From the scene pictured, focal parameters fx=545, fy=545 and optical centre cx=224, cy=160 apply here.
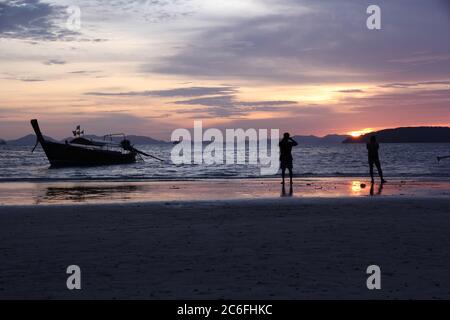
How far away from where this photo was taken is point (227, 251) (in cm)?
874

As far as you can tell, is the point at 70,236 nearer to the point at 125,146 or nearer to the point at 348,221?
the point at 348,221

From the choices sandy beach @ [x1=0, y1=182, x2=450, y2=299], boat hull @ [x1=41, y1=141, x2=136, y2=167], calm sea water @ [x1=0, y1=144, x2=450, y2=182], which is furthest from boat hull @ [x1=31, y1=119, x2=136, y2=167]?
sandy beach @ [x1=0, y1=182, x2=450, y2=299]

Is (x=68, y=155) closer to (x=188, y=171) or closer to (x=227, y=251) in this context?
(x=188, y=171)

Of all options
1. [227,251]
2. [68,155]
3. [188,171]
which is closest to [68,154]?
[68,155]

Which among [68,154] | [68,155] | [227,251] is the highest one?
[68,154]

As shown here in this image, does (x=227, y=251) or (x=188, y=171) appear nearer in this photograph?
(x=227, y=251)

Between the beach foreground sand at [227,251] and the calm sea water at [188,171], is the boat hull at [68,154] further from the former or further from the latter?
the beach foreground sand at [227,251]

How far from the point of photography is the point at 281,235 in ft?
33.4

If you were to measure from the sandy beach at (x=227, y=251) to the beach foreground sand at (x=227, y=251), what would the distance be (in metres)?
0.02

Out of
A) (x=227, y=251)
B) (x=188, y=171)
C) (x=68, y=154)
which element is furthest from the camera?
(x=68, y=154)

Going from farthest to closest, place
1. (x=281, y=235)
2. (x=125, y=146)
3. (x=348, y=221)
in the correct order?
(x=125, y=146), (x=348, y=221), (x=281, y=235)

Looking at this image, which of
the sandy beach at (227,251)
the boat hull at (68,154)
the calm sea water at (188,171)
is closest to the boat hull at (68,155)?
the boat hull at (68,154)
